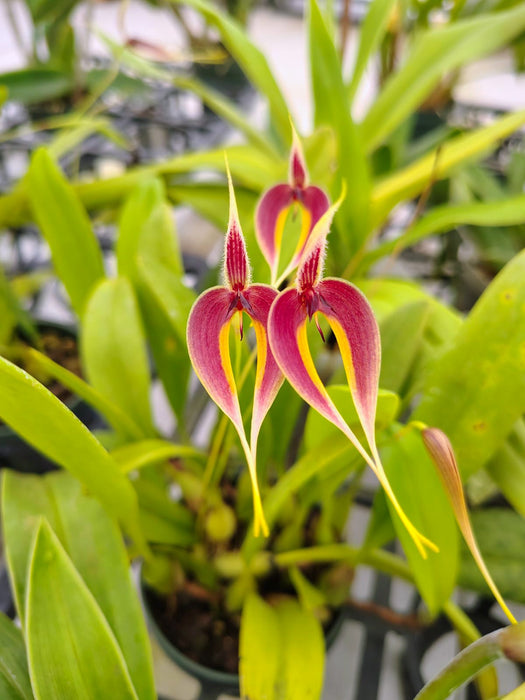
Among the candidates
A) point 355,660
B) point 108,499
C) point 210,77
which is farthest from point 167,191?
point 210,77

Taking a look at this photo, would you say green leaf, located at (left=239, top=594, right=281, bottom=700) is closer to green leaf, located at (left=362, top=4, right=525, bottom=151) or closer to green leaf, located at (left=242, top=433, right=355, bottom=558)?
green leaf, located at (left=242, top=433, right=355, bottom=558)

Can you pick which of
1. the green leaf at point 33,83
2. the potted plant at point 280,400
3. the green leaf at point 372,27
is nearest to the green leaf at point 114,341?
the potted plant at point 280,400

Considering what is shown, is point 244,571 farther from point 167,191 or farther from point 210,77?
point 210,77

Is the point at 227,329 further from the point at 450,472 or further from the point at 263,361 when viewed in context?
the point at 450,472

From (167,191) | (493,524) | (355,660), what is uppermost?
(167,191)

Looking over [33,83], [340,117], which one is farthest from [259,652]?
[33,83]

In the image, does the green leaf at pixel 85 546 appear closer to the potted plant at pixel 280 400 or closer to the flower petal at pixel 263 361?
the potted plant at pixel 280 400
